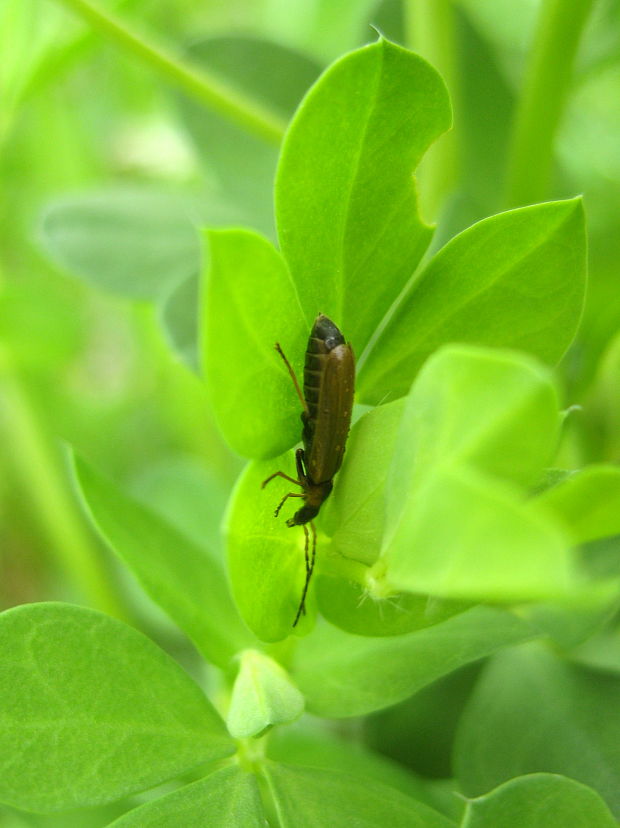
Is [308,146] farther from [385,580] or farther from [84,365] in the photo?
[84,365]

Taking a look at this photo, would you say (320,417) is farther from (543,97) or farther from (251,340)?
(543,97)

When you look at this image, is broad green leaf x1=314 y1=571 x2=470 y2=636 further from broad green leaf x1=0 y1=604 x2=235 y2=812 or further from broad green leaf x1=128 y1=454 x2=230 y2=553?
broad green leaf x1=128 y1=454 x2=230 y2=553

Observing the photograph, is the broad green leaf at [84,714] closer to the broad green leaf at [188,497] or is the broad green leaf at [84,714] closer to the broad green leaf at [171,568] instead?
the broad green leaf at [171,568]

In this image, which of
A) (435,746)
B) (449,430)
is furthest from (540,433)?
(435,746)

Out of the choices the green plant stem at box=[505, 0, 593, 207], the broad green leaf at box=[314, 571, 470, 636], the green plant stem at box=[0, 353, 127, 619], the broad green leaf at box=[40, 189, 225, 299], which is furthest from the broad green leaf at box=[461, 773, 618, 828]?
the green plant stem at box=[0, 353, 127, 619]

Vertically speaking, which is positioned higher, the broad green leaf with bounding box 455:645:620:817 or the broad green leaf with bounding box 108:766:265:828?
the broad green leaf with bounding box 108:766:265:828

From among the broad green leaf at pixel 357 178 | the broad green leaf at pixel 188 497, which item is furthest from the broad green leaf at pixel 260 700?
the broad green leaf at pixel 188 497
